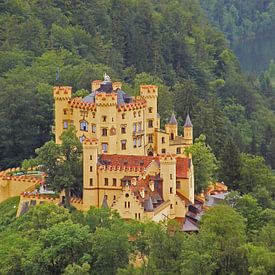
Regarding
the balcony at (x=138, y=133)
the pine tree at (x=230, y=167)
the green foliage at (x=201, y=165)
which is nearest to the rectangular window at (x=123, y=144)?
the balcony at (x=138, y=133)

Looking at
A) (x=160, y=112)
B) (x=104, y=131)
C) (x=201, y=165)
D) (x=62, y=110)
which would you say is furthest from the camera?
(x=160, y=112)

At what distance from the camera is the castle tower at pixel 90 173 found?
7400cm

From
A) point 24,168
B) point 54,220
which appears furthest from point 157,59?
point 54,220

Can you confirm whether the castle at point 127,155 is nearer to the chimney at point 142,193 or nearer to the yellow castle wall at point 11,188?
the chimney at point 142,193

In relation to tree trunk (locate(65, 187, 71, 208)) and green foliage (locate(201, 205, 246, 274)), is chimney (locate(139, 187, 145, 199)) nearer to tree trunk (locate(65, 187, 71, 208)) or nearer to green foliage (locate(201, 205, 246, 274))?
green foliage (locate(201, 205, 246, 274))

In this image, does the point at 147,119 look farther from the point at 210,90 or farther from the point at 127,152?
the point at 210,90

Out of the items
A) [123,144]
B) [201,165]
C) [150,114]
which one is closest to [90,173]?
[123,144]

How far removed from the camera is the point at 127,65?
143875 millimetres

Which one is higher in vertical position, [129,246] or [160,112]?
[160,112]

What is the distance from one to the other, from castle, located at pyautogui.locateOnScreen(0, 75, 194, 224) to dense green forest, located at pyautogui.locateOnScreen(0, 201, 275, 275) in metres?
1.85

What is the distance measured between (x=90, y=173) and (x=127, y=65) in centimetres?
7041

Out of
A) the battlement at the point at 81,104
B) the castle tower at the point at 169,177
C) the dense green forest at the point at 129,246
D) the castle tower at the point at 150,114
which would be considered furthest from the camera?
the castle tower at the point at 150,114

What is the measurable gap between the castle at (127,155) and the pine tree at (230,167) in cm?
488

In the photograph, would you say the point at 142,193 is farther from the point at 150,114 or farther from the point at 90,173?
the point at 150,114
